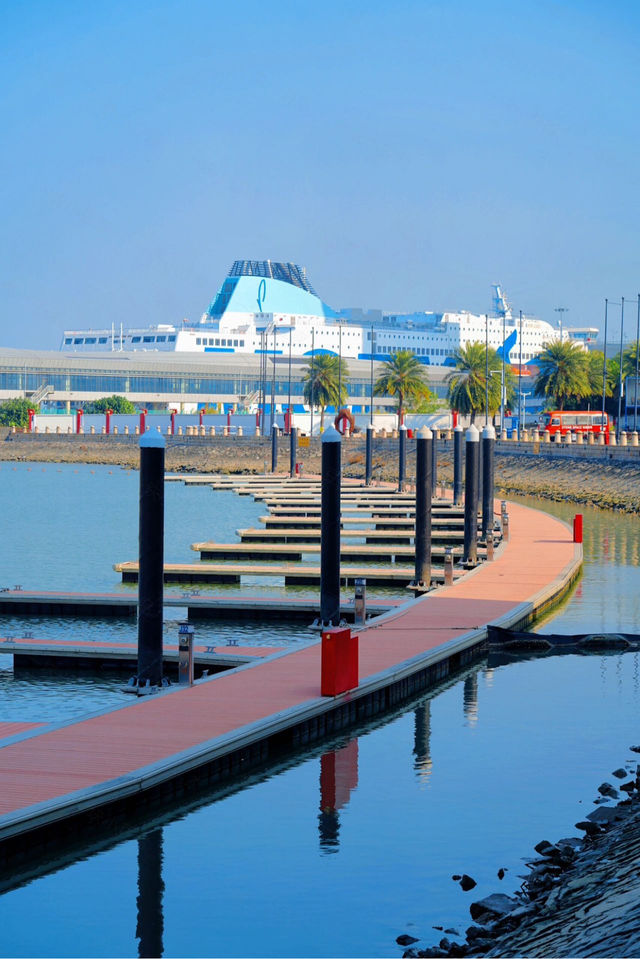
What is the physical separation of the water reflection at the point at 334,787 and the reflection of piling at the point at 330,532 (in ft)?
15.5

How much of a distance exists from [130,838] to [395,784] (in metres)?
2.97

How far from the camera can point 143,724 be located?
12.6 meters

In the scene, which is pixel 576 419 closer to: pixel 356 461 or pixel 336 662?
pixel 356 461

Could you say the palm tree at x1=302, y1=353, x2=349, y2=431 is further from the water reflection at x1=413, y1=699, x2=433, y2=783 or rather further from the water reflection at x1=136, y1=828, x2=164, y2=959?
the water reflection at x1=136, y1=828, x2=164, y2=959

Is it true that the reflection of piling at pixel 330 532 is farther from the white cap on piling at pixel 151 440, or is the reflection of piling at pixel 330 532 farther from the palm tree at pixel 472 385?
the palm tree at pixel 472 385

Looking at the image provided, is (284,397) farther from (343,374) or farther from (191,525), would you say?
(191,525)

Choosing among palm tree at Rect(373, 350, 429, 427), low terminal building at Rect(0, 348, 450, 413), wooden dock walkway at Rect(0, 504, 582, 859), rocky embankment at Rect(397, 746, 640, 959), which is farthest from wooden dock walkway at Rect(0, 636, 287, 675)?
A: low terminal building at Rect(0, 348, 450, 413)

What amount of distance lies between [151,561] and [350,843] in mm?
4472

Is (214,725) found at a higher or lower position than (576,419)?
lower

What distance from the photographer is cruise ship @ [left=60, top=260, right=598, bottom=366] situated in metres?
160

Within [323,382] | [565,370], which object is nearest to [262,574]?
[565,370]

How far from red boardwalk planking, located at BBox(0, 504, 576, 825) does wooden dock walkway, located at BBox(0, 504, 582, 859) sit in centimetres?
1

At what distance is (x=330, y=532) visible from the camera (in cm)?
1848

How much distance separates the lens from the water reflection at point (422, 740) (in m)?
13.4
